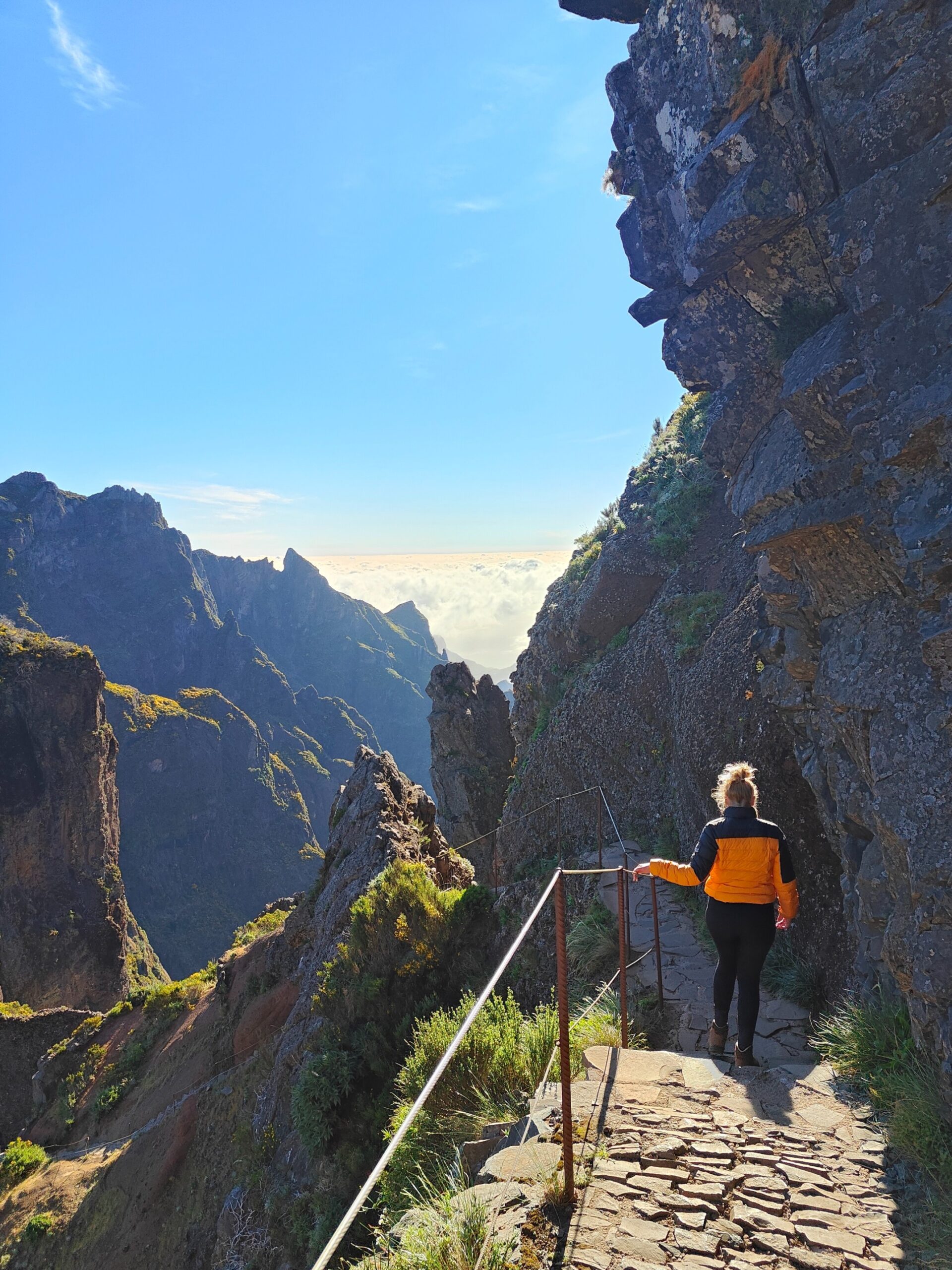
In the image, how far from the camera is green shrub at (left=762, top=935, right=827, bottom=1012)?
20.6 ft

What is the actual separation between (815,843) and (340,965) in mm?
7017

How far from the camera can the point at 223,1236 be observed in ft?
31.5

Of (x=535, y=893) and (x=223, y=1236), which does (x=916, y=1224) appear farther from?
(x=223, y=1236)

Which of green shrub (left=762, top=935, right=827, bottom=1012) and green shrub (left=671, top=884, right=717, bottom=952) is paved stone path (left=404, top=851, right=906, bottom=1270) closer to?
green shrub (left=762, top=935, right=827, bottom=1012)

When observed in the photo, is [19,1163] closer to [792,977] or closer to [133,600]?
[792,977]

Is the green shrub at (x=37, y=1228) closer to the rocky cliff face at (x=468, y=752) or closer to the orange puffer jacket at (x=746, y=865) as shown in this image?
the rocky cliff face at (x=468, y=752)

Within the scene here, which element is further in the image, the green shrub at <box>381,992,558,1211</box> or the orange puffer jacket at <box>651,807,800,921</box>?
the orange puffer jacket at <box>651,807,800,921</box>

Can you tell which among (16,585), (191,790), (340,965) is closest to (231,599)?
(16,585)

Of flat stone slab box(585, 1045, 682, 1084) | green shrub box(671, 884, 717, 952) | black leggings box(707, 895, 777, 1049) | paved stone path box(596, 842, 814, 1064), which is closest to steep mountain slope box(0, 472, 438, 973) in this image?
paved stone path box(596, 842, 814, 1064)

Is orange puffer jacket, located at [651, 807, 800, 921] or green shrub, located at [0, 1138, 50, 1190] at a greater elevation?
orange puffer jacket, located at [651, 807, 800, 921]

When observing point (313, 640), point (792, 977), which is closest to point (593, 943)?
point (792, 977)

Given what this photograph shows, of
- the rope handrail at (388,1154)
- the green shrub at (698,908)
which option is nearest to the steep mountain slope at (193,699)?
the green shrub at (698,908)

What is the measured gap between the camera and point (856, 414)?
5.79m

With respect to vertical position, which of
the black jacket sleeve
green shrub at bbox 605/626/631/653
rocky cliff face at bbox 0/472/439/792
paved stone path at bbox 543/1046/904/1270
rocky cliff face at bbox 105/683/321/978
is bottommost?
rocky cliff face at bbox 105/683/321/978
